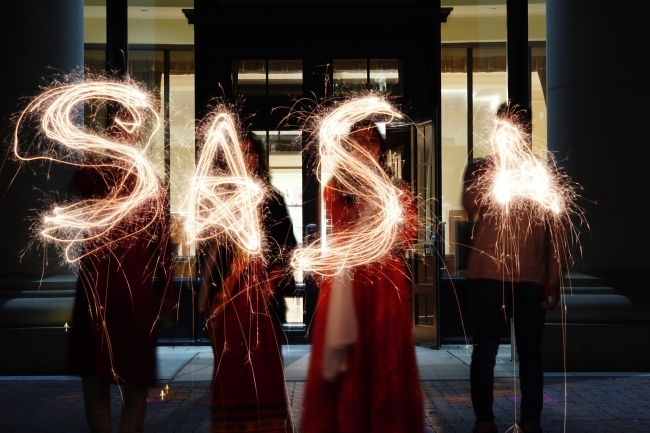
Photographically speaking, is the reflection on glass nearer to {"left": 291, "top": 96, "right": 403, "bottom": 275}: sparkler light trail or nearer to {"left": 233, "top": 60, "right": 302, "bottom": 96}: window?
{"left": 233, "top": 60, "right": 302, "bottom": 96}: window

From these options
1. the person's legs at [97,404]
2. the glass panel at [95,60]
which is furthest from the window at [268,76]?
the person's legs at [97,404]

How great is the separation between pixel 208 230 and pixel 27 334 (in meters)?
2.72

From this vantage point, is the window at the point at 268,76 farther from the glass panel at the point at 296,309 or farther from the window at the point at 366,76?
the glass panel at the point at 296,309

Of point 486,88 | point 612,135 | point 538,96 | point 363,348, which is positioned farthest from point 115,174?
point 538,96

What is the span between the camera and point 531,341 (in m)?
5.81

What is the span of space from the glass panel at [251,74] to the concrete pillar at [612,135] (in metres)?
3.54

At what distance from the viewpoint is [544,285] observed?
19.1ft

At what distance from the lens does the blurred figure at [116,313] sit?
15.7 feet

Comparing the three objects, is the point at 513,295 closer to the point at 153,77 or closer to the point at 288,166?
the point at 288,166

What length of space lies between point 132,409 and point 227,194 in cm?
175

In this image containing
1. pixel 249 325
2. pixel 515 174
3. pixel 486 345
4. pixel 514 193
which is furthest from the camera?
pixel 515 174

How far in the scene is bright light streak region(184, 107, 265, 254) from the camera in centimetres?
553

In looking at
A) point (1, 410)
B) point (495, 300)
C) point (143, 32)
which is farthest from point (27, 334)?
point (495, 300)

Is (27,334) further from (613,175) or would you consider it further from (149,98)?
(613,175)
